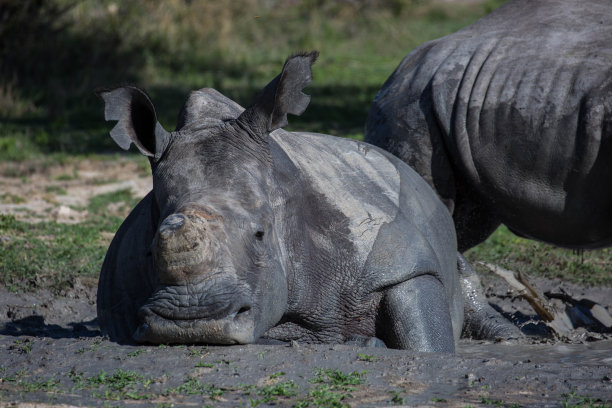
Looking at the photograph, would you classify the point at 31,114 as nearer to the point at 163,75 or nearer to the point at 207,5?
the point at 163,75

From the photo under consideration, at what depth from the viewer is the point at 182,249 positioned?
395cm

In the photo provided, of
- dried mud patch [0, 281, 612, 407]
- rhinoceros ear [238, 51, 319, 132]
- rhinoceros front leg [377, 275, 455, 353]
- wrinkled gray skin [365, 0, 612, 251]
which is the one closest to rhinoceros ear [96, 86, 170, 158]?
rhinoceros ear [238, 51, 319, 132]

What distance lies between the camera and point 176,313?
13.0 feet

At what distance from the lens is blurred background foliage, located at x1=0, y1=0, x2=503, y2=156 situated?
1241 cm

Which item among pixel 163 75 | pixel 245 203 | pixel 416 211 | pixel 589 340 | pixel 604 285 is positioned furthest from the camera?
pixel 163 75

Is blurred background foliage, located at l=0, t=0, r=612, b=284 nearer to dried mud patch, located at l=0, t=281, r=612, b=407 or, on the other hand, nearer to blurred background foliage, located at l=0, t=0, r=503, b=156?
blurred background foliage, located at l=0, t=0, r=503, b=156

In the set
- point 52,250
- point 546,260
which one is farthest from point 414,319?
point 52,250

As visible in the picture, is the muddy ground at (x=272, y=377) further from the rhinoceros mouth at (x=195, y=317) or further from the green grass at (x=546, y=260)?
the green grass at (x=546, y=260)

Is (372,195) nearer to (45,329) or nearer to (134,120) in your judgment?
(134,120)

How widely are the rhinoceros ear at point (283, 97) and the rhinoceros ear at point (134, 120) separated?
389 millimetres

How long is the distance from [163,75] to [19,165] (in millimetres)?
5093

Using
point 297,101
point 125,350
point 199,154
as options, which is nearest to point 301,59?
point 297,101

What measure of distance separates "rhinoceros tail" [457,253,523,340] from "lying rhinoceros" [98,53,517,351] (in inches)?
25.8

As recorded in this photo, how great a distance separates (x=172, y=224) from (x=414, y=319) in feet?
4.38
